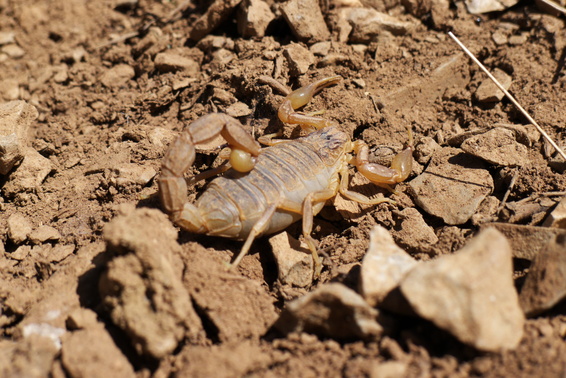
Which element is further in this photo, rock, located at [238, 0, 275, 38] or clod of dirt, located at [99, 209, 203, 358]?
rock, located at [238, 0, 275, 38]

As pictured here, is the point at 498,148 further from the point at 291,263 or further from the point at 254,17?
the point at 254,17

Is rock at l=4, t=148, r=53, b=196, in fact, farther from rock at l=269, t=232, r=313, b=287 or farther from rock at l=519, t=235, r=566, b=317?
rock at l=519, t=235, r=566, b=317

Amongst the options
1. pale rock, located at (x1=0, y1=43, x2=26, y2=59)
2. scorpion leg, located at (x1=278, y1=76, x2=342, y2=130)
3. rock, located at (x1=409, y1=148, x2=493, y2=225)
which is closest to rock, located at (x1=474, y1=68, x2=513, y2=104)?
rock, located at (x1=409, y1=148, x2=493, y2=225)

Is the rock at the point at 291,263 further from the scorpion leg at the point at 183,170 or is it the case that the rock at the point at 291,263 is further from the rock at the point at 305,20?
the rock at the point at 305,20

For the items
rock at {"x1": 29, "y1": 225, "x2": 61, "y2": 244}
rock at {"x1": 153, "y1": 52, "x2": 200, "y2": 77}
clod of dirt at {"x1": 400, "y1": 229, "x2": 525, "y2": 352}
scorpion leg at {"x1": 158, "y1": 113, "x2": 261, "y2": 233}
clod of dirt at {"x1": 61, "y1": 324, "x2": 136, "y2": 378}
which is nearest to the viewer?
clod of dirt at {"x1": 400, "y1": 229, "x2": 525, "y2": 352}

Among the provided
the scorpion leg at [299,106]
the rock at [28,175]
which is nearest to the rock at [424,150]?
the scorpion leg at [299,106]

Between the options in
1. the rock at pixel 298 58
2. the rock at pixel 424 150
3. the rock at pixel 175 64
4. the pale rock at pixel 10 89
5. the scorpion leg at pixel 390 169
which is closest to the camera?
the scorpion leg at pixel 390 169
